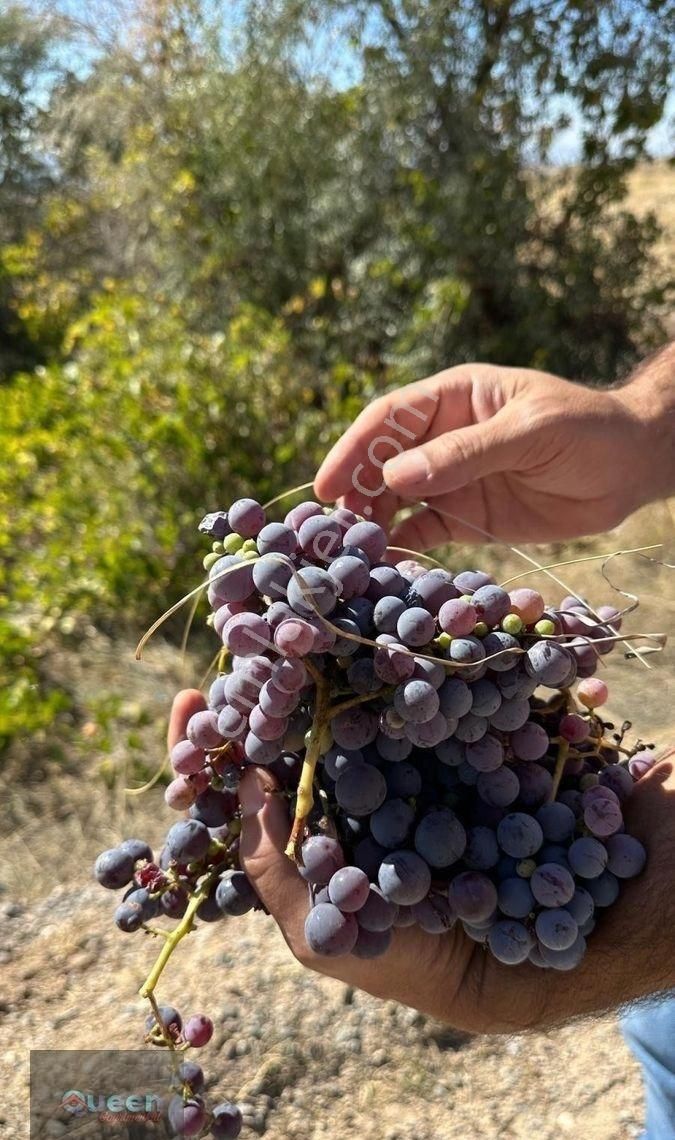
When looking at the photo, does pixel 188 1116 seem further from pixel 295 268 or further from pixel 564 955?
pixel 295 268

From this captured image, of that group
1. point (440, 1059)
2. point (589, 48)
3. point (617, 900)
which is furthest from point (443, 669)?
point (589, 48)

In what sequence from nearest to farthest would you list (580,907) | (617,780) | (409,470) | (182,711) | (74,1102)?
(580,907) → (617,780) → (182,711) → (409,470) → (74,1102)

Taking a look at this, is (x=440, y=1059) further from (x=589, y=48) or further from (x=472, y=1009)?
(x=589, y=48)

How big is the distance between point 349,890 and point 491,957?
0.32 meters

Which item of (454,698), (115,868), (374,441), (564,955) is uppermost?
(374,441)

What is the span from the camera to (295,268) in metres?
4.57

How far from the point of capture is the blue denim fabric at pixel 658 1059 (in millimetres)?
1417

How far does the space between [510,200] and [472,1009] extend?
409cm

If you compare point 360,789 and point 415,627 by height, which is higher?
point 415,627

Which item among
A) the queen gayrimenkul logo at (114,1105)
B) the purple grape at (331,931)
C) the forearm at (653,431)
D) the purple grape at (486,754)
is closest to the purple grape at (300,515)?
the purple grape at (486,754)

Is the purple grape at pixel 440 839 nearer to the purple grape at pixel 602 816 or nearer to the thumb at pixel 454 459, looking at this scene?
the purple grape at pixel 602 816

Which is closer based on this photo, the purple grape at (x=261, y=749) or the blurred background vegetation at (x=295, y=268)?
the purple grape at (x=261, y=749)

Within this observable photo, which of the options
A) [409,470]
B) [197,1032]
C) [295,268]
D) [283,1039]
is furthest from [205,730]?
[295,268]

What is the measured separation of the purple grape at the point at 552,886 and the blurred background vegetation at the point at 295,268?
7.45ft
